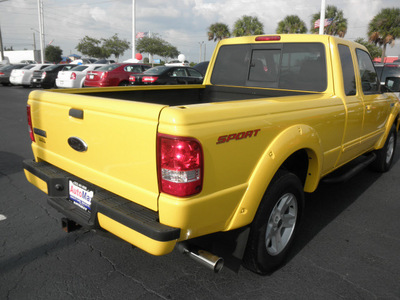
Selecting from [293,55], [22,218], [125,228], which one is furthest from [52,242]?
[293,55]

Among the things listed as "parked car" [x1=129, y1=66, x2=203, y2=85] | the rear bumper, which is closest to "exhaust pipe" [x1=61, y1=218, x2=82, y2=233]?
the rear bumper

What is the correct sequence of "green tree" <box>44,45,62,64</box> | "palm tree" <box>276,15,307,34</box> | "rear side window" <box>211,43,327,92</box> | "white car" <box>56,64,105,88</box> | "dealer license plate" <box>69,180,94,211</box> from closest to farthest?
1. "dealer license plate" <box>69,180,94,211</box>
2. "rear side window" <box>211,43,327,92</box>
3. "white car" <box>56,64,105,88</box>
4. "palm tree" <box>276,15,307,34</box>
5. "green tree" <box>44,45,62,64</box>

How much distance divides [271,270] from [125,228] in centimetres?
132

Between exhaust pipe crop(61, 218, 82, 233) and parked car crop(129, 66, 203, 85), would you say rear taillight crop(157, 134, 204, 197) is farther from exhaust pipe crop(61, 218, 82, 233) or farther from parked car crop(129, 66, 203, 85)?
parked car crop(129, 66, 203, 85)

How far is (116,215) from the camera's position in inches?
81.1

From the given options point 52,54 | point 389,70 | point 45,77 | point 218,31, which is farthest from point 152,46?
point 389,70

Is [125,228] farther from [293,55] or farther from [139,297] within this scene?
[293,55]

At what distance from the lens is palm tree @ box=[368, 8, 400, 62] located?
34312 millimetres

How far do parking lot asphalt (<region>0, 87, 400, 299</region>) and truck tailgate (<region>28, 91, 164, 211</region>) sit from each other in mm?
769

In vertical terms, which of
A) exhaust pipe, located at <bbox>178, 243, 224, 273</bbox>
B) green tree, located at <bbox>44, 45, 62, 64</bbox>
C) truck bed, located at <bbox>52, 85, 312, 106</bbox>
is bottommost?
exhaust pipe, located at <bbox>178, 243, 224, 273</bbox>

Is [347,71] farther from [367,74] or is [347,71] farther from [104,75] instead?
[104,75]

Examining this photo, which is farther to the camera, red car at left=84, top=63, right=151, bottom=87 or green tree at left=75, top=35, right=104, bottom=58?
green tree at left=75, top=35, right=104, bottom=58

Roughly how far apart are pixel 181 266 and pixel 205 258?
0.74 meters

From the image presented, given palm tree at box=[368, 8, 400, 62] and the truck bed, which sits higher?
palm tree at box=[368, 8, 400, 62]
